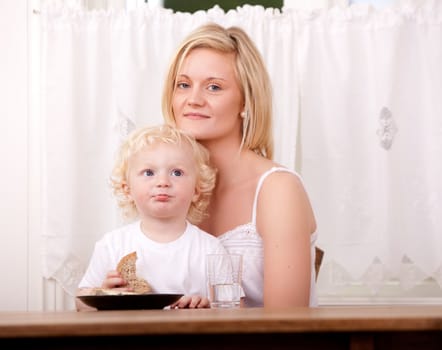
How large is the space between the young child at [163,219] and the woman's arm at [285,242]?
14cm

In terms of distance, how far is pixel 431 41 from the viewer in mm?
2846

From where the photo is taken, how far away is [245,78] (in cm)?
229

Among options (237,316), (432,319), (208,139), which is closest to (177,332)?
(237,316)

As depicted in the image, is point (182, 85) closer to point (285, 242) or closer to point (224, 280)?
point (285, 242)

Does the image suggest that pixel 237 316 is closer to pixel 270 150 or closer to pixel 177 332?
pixel 177 332

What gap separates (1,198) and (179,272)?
1.11 metres

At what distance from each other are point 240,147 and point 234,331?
119cm

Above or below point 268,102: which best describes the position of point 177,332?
below

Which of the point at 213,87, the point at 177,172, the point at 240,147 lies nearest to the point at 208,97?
the point at 213,87

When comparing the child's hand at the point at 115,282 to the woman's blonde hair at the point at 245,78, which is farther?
the woman's blonde hair at the point at 245,78

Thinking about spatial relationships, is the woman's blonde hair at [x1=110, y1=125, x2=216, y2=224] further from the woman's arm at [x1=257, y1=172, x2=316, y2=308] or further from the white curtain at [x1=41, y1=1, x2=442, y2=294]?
the white curtain at [x1=41, y1=1, x2=442, y2=294]

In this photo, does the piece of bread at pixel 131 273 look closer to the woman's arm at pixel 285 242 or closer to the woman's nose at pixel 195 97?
the woman's arm at pixel 285 242

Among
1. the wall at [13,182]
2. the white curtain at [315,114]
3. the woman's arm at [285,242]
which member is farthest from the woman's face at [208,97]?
the wall at [13,182]

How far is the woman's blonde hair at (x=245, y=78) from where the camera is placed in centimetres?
229
